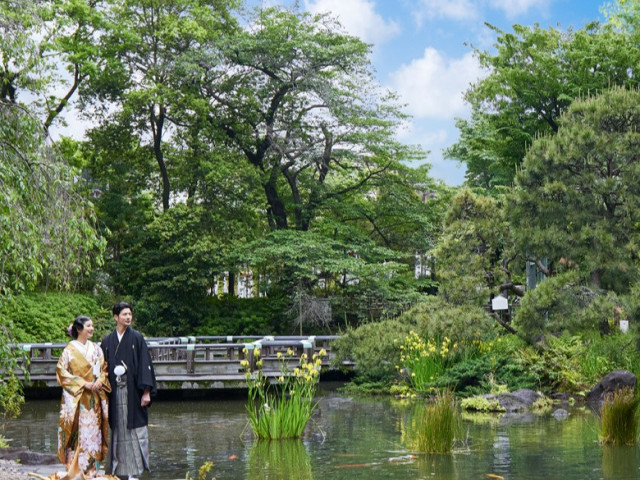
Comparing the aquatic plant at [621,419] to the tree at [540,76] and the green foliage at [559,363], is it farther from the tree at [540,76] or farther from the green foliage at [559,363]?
the tree at [540,76]

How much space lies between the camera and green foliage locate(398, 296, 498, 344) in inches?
653

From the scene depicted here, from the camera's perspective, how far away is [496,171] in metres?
32.8

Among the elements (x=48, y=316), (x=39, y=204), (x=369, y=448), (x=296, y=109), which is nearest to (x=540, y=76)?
(x=296, y=109)

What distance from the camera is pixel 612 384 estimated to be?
14.2 meters

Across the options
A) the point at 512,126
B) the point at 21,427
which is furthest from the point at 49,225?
the point at 512,126

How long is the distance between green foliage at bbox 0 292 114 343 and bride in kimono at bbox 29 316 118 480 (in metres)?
14.0

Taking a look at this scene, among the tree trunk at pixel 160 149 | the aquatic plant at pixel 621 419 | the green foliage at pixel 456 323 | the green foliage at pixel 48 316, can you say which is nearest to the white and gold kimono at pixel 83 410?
the aquatic plant at pixel 621 419

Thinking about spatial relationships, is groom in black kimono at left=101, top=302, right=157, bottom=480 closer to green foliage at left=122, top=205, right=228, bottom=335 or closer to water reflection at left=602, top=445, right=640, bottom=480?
water reflection at left=602, top=445, right=640, bottom=480

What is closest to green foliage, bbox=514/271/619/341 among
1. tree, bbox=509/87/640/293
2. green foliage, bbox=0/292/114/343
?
tree, bbox=509/87/640/293

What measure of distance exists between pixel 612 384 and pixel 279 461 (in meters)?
7.27

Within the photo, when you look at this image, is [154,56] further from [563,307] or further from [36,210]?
[36,210]

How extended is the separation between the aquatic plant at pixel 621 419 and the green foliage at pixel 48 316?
15.1 m

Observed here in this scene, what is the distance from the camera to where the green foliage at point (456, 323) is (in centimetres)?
1658

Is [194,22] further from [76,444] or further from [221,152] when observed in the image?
[76,444]
